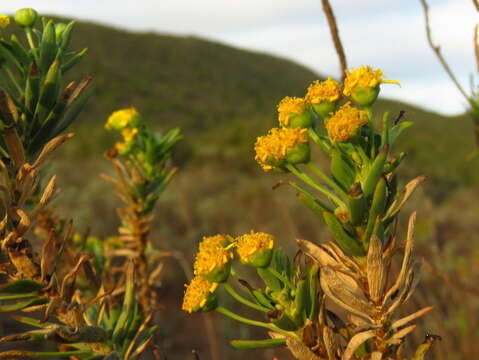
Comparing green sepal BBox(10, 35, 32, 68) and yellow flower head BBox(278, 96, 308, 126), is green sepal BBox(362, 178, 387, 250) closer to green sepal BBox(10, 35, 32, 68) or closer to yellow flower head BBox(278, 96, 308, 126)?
yellow flower head BBox(278, 96, 308, 126)

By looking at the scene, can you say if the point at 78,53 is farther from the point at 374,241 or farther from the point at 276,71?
the point at 276,71

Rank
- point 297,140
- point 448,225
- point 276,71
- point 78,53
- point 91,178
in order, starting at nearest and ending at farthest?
point 297,140 < point 78,53 < point 448,225 < point 91,178 < point 276,71

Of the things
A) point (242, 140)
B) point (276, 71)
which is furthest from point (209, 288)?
point (276, 71)

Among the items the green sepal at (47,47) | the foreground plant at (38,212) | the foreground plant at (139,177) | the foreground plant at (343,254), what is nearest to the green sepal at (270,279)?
the foreground plant at (343,254)

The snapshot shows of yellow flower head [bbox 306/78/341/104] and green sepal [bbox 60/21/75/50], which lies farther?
green sepal [bbox 60/21/75/50]

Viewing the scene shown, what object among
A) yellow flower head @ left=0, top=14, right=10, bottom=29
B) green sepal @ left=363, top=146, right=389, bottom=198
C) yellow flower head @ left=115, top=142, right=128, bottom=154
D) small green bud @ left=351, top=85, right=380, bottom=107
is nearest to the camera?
green sepal @ left=363, top=146, right=389, bottom=198

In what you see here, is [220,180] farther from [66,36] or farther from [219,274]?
[219,274]

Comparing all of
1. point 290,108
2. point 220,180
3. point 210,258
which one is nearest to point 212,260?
point 210,258

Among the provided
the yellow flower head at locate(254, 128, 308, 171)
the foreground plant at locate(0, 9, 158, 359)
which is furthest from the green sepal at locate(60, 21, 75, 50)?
the yellow flower head at locate(254, 128, 308, 171)
